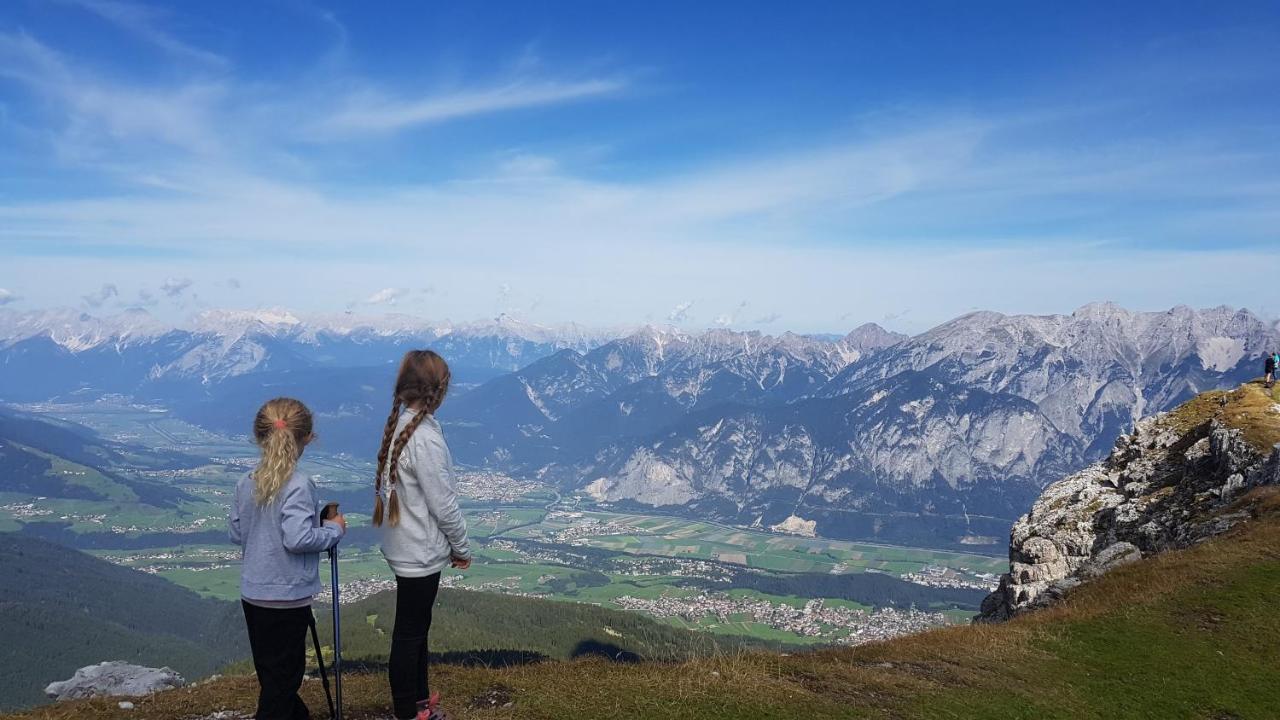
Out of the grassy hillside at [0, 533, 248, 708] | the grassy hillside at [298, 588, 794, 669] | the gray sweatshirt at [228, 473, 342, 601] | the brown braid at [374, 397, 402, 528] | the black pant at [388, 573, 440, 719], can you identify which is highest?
the brown braid at [374, 397, 402, 528]

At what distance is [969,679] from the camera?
14.6m

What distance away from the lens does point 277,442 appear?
9195mm

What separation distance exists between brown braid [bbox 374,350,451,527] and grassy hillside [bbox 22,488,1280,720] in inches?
151

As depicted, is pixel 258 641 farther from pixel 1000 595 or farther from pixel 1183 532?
pixel 1000 595

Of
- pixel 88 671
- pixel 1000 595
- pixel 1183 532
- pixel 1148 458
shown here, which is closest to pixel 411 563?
pixel 88 671

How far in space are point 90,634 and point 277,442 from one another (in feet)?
645

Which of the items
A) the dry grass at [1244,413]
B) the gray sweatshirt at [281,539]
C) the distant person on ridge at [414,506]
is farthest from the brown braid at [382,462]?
the dry grass at [1244,413]

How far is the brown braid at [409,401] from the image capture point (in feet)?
30.2

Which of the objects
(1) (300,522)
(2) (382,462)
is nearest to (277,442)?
(1) (300,522)

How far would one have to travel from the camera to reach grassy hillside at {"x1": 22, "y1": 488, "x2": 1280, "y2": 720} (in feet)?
39.1

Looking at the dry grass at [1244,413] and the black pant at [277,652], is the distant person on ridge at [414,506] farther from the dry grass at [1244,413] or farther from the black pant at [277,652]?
the dry grass at [1244,413]

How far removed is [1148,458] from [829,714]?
112ft

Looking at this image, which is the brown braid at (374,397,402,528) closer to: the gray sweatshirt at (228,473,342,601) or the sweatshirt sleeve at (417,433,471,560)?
the sweatshirt sleeve at (417,433,471,560)

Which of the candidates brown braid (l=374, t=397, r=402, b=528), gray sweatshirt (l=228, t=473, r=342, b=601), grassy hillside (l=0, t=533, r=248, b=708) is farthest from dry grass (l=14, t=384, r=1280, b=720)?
grassy hillside (l=0, t=533, r=248, b=708)
